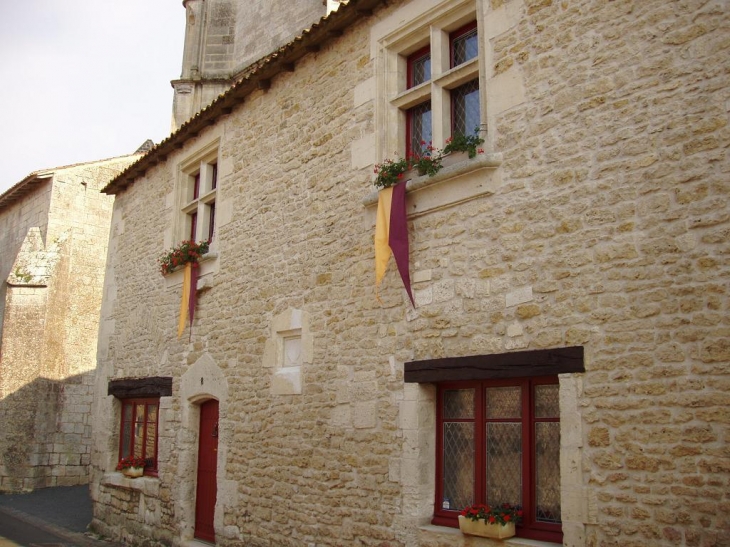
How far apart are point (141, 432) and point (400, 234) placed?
6.09 m

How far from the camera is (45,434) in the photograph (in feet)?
48.1

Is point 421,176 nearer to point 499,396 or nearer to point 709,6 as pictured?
point 499,396

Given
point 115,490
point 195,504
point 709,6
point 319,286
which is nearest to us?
point 709,6

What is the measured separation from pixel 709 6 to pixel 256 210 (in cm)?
499

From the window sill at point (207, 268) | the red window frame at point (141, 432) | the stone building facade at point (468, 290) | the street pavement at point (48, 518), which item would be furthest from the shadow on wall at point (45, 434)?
the window sill at point (207, 268)

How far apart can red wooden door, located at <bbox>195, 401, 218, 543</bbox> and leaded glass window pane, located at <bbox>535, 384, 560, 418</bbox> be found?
4446 mm

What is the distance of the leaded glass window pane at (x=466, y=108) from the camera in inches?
219

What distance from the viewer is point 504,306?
4.95m

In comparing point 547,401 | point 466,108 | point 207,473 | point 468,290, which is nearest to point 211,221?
point 207,473

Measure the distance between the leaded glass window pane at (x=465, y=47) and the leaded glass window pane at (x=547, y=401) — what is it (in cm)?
275

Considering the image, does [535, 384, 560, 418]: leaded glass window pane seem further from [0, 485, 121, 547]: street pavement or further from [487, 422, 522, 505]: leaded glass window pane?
[0, 485, 121, 547]: street pavement

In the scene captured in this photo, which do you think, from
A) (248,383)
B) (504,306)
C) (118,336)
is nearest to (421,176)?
(504,306)

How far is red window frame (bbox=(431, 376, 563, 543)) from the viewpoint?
15.4ft

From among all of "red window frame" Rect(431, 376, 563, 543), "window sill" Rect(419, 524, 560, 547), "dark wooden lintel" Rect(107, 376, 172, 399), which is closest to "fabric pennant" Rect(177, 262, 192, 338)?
"dark wooden lintel" Rect(107, 376, 172, 399)
